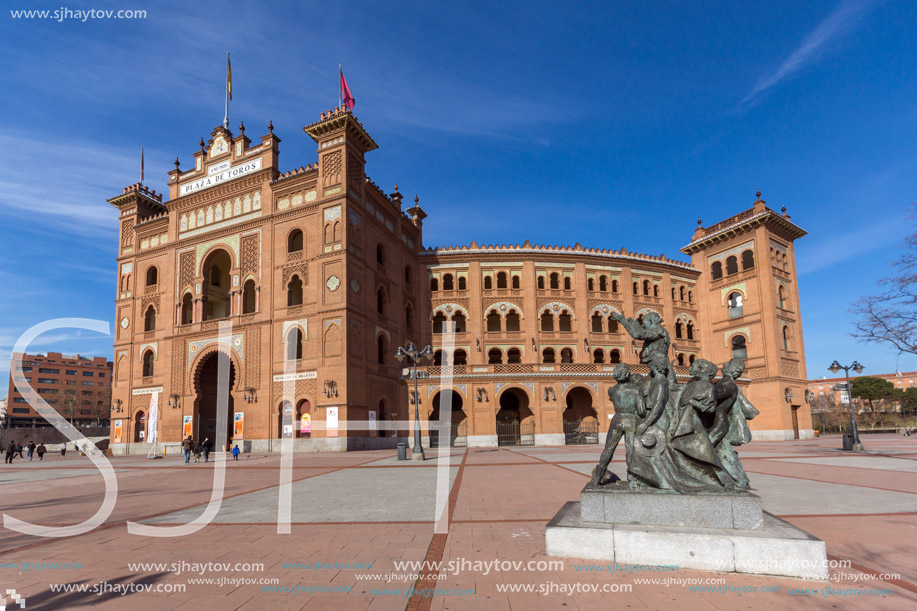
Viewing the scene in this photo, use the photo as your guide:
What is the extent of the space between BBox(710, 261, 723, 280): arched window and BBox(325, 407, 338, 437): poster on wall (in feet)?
110

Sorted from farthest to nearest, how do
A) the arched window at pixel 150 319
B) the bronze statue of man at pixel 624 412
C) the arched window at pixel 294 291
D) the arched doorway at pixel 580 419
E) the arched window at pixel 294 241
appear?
the arched window at pixel 150 319 → the arched doorway at pixel 580 419 → the arched window at pixel 294 241 → the arched window at pixel 294 291 → the bronze statue of man at pixel 624 412

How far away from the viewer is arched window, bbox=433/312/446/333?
4047 cm

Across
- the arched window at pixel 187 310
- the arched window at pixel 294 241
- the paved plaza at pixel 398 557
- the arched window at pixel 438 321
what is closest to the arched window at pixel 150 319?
the arched window at pixel 187 310

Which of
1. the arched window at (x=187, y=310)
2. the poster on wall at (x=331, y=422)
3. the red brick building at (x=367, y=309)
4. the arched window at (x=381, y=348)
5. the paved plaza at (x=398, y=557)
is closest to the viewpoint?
the paved plaza at (x=398, y=557)

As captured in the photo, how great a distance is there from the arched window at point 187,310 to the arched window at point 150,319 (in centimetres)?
337

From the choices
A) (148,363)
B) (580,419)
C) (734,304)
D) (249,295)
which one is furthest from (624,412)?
(734,304)

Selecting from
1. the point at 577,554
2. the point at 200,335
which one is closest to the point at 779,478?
the point at 577,554

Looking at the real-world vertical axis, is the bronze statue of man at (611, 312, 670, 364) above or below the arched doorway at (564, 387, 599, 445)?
above

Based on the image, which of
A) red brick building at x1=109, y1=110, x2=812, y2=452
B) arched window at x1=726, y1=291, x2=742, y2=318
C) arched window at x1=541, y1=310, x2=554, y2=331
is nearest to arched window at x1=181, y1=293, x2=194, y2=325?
red brick building at x1=109, y1=110, x2=812, y2=452

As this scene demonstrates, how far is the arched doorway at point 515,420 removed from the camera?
1422 inches

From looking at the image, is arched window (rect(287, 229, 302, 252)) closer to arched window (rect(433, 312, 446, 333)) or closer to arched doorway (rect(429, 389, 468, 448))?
arched window (rect(433, 312, 446, 333))

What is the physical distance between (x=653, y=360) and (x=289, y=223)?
30478 mm

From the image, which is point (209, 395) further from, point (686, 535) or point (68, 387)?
point (68, 387)

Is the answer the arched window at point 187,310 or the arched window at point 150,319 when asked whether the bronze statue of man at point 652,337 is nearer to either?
the arched window at point 187,310
